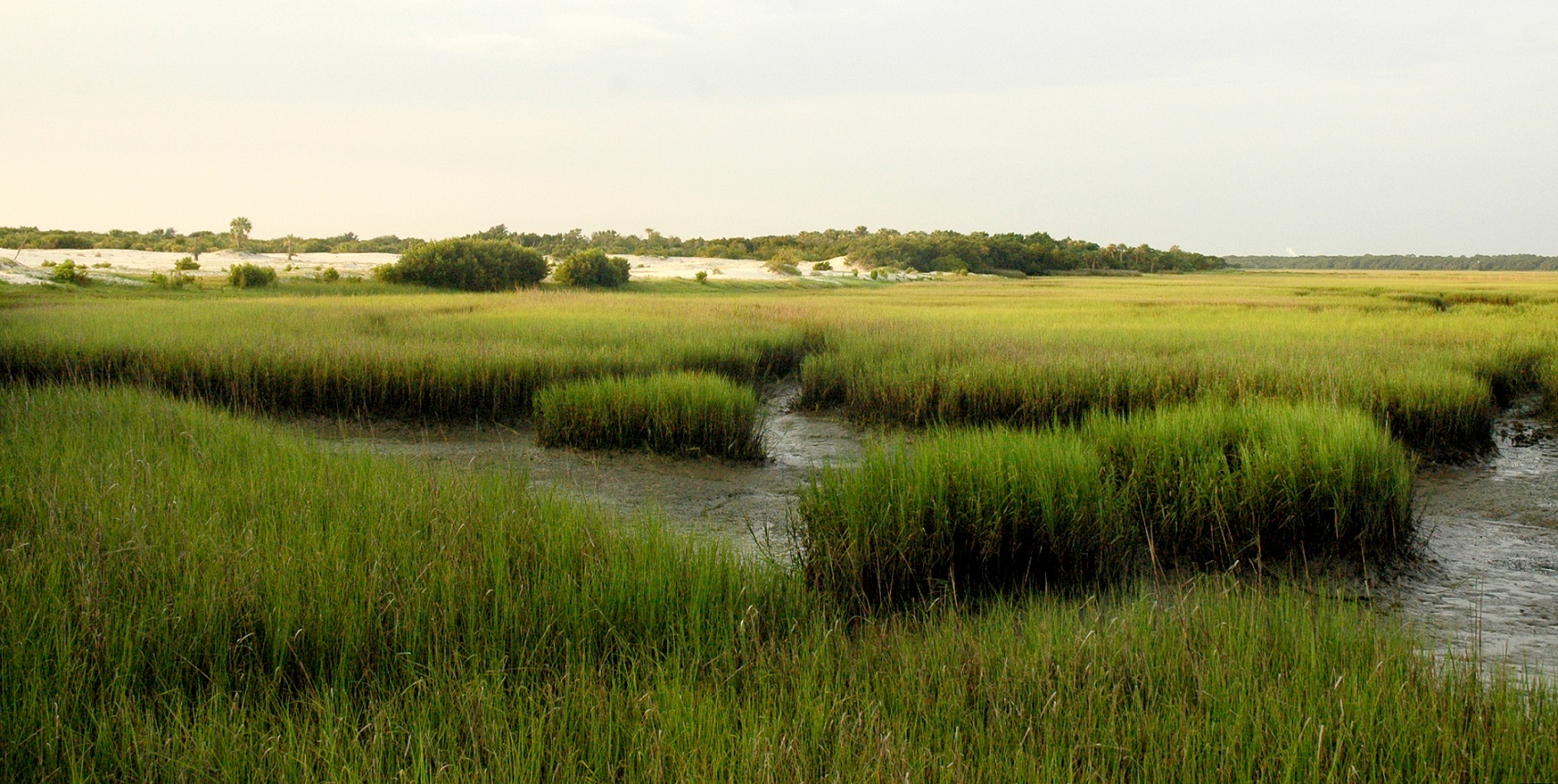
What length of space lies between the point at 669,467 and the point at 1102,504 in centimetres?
309

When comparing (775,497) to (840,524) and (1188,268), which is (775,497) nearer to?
(840,524)

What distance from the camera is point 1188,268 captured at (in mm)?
86375

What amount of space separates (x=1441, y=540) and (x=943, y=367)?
4.16 m

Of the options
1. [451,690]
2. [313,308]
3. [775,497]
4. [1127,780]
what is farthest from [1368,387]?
[313,308]

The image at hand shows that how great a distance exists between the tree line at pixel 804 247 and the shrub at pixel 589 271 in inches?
257

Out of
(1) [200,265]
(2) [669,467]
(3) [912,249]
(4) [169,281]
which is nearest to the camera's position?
(2) [669,467]

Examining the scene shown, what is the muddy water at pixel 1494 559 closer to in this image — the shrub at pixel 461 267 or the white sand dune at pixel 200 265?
the white sand dune at pixel 200 265

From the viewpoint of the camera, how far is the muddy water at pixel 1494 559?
340 centimetres

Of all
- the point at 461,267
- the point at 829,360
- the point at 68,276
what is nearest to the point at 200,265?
the point at 461,267

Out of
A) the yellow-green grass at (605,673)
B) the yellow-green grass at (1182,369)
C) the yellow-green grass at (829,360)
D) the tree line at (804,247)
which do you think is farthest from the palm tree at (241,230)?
the yellow-green grass at (605,673)

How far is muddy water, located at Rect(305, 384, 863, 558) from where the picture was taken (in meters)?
5.04

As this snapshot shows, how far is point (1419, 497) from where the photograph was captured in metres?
5.77

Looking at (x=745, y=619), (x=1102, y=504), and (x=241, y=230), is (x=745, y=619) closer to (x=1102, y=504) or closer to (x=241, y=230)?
(x=1102, y=504)

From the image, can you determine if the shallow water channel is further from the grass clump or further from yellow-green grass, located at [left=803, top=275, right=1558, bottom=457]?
yellow-green grass, located at [left=803, top=275, right=1558, bottom=457]
